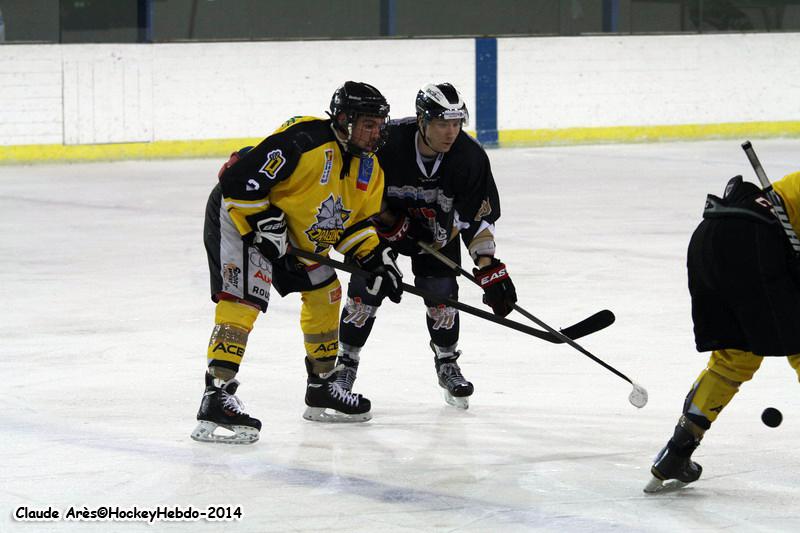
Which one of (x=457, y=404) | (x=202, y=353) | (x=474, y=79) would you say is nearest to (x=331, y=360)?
(x=457, y=404)

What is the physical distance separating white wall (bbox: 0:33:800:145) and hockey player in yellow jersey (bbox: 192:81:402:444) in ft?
28.0

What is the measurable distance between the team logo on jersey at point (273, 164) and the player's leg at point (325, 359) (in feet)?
1.52

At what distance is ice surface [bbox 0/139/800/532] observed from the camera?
132 inches

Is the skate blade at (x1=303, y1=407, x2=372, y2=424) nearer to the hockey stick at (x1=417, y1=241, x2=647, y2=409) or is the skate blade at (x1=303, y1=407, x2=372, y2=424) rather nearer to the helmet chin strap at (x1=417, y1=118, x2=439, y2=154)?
the hockey stick at (x1=417, y1=241, x2=647, y2=409)

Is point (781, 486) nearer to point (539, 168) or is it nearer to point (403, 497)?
point (403, 497)

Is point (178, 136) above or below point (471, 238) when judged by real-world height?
below

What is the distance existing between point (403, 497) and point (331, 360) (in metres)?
1.00

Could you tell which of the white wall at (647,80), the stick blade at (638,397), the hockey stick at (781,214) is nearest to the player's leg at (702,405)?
the hockey stick at (781,214)

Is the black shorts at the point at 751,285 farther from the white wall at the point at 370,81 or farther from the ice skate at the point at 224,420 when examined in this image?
the white wall at the point at 370,81

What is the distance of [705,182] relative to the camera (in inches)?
433

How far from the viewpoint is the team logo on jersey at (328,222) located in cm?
412

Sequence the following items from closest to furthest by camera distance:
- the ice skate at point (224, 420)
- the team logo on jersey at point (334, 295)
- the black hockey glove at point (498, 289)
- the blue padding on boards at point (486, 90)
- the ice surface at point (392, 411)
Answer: the ice surface at point (392, 411)
the ice skate at point (224, 420)
the team logo on jersey at point (334, 295)
the black hockey glove at point (498, 289)
the blue padding on boards at point (486, 90)

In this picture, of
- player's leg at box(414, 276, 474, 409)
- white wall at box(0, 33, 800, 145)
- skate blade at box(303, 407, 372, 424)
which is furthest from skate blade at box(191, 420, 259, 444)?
white wall at box(0, 33, 800, 145)

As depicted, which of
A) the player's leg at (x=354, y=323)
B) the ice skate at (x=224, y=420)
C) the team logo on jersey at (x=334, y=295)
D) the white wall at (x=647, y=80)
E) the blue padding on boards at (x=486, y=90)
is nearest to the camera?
the ice skate at (x=224, y=420)
